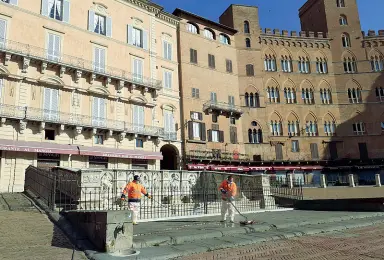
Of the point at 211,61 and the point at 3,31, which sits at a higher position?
the point at 211,61

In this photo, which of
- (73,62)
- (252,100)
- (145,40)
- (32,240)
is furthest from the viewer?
(252,100)

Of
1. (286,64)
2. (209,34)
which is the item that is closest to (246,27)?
(209,34)

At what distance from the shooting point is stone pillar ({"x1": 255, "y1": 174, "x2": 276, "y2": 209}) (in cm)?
1638

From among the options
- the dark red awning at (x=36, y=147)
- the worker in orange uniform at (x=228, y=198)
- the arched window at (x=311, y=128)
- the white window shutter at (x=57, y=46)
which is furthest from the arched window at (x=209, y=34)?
the worker in orange uniform at (x=228, y=198)

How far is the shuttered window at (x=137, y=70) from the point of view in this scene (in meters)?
28.9

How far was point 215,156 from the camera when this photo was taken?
3378 centimetres

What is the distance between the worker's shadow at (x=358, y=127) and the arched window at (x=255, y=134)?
9195 millimetres

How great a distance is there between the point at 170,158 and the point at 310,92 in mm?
22726

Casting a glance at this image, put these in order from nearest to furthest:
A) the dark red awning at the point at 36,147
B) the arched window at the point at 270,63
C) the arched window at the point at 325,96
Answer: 1. the dark red awning at the point at 36,147
2. the arched window at the point at 270,63
3. the arched window at the point at 325,96

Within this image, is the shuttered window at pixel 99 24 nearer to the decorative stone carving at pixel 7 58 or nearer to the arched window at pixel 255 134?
the decorative stone carving at pixel 7 58

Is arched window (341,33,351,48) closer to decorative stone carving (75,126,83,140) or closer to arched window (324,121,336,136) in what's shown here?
arched window (324,121,336,136)

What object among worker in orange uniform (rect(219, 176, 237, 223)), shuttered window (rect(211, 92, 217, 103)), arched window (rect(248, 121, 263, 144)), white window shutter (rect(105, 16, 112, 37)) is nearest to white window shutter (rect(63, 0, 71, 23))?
white window shutter (rect(105, 16, 112, 37))

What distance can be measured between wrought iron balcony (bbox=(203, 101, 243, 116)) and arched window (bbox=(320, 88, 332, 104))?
1334 centimetres

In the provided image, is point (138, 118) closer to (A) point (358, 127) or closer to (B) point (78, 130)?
(B) point (78, 130)
